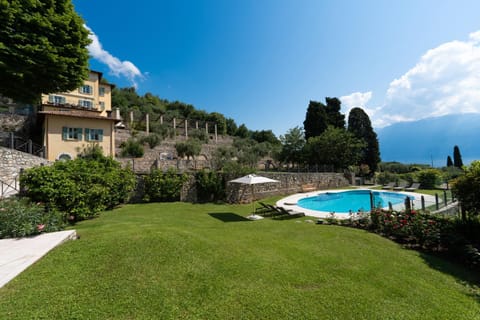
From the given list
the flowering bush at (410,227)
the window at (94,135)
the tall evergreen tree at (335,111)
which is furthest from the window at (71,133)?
the tall evergreen tree at (335,111)

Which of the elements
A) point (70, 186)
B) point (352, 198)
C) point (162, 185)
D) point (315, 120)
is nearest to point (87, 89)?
point (162, 185)

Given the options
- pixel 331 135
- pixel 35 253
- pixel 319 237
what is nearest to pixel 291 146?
pixel 331 135

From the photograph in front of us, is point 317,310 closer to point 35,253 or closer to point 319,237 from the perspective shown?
point 319,237

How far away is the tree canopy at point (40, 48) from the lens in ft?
28.4

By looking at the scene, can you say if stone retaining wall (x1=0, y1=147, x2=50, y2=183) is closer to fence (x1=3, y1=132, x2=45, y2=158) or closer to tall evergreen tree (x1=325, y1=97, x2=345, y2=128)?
fence (x1=3, y1=132, x2=45, y2=158)

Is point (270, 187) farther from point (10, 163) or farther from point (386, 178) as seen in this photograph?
point (386, 178)

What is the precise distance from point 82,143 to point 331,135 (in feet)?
92.4

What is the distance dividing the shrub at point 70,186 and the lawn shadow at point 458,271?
11.2m

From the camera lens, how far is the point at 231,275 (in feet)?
11.6

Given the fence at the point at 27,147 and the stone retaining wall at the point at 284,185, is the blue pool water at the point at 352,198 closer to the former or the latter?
the stone retaining wall at the point at 284,185

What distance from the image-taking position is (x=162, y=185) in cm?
1313

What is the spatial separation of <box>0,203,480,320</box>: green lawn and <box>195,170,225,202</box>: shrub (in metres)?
9.02

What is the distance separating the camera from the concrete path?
10.6 feet

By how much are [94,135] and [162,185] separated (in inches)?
426
